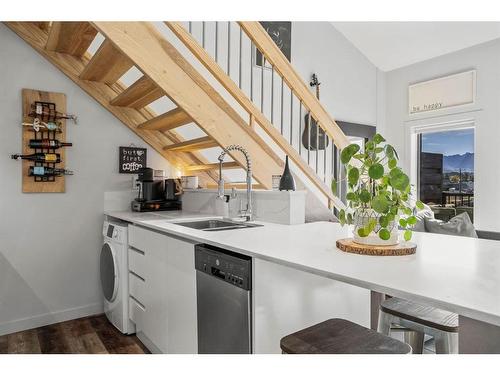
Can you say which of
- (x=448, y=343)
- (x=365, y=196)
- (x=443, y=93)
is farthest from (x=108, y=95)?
A: (x=443, y=93)

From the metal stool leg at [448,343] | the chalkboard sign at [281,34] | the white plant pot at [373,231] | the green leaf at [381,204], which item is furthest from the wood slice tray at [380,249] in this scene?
the chalkboard sign at [281,34]

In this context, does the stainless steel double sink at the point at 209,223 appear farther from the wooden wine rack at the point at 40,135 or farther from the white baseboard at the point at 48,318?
the white baseboard at the point at 48,318

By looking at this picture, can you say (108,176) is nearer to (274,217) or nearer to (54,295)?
(54,295)

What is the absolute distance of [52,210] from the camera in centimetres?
311

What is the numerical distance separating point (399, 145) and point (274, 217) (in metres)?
3.42

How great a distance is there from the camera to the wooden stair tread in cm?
262

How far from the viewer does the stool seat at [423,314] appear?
146 cm

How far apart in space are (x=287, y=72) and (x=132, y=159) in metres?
1.56

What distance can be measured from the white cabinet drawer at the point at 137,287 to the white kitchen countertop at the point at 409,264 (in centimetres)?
79

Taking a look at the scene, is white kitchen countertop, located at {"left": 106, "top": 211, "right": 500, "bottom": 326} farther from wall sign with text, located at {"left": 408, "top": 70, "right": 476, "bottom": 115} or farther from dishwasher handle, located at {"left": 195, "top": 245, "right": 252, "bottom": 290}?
wall sign with text, located at {"left": 408, "top": 70, "right": 476, "bottom": 115}

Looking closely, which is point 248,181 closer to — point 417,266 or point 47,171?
point 417,266

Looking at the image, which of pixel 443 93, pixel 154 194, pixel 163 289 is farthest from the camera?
pixel 443 93

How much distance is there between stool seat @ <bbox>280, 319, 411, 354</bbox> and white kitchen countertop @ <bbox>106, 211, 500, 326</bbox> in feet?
0.82

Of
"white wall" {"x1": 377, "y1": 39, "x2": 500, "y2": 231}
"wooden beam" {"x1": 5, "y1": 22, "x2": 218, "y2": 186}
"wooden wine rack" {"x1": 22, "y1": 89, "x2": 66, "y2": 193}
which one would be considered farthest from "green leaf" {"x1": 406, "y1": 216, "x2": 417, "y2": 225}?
"white wall" {"x1": 377, "y1": 39, "x2": 500, "y2": 231}
